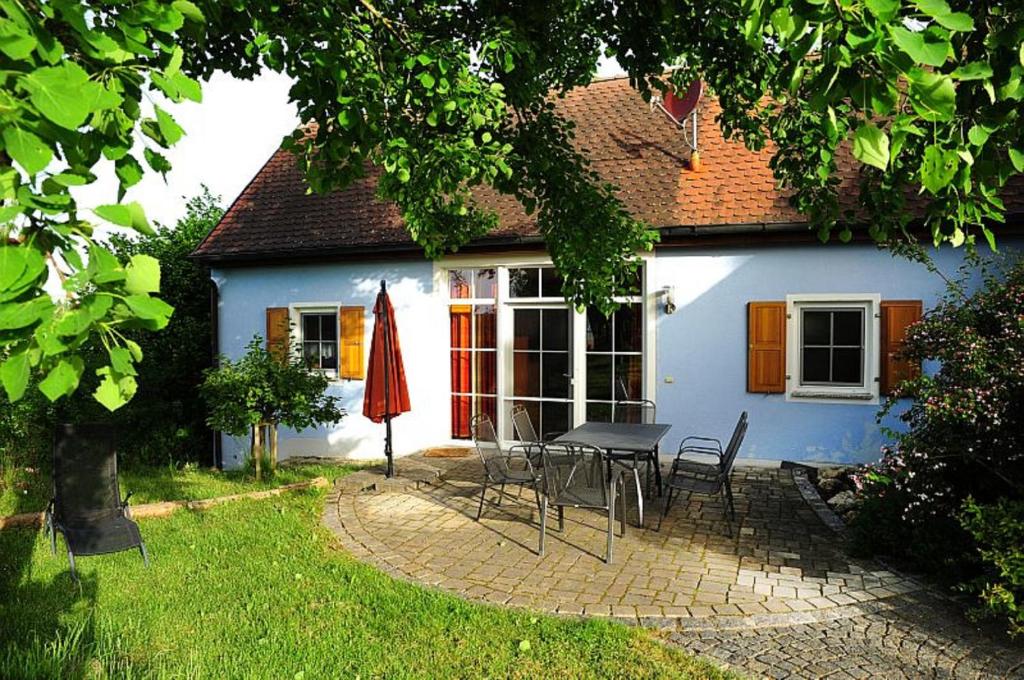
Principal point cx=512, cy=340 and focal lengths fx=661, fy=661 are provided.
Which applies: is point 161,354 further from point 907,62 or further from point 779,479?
point 907,62

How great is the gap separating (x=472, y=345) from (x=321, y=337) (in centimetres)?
272

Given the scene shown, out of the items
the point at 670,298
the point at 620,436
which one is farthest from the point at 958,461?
the point at 670,298

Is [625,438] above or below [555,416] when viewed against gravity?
above

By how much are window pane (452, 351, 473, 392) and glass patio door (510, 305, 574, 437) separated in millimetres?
717

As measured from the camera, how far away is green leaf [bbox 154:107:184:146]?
1.36m

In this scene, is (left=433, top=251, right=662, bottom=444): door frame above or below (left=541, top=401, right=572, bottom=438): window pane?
above

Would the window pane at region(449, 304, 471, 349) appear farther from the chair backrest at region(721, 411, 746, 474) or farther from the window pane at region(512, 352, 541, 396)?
the chair backrest at region(721, 411, 746, 474)

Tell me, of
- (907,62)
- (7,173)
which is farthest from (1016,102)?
(7,173)

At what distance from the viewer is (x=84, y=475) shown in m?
5.45

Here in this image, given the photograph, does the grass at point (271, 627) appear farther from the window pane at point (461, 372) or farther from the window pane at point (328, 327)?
the window pane at point (328, 327)

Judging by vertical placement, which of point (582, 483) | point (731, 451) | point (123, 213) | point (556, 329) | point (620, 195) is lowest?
point (582, 483)

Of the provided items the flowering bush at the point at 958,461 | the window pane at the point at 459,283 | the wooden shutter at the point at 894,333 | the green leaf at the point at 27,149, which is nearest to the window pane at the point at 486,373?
the window pane at the point at 459,283

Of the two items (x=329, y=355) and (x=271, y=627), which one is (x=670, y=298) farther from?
(x=271, y=627)

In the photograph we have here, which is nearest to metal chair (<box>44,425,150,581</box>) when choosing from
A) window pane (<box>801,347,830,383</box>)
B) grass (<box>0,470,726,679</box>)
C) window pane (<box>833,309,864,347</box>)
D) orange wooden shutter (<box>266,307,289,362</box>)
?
grass (<box>0,470,726,679</box>)
